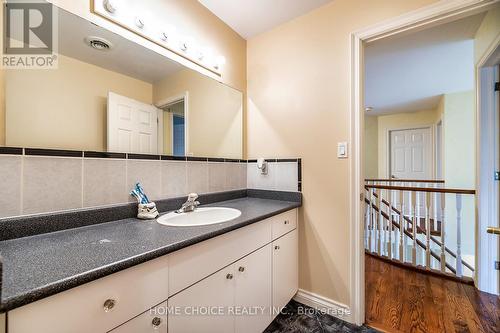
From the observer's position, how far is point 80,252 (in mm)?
690

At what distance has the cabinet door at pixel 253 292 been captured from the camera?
110cm

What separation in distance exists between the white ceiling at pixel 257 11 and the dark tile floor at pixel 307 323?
222 centimetres

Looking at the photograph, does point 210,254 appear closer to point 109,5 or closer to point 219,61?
point 109,5

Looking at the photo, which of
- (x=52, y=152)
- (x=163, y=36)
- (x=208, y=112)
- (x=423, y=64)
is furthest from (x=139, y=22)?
(x=423, y=64)

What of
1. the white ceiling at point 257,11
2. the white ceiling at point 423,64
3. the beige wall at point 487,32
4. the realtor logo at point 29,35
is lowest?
A: the realtor logo at point 29,35

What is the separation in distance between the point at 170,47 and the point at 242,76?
740mm

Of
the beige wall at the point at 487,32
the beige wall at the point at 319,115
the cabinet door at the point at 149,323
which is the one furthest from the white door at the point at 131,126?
the beige wall at the point at 487,32

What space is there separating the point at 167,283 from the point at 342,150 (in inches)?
50.3

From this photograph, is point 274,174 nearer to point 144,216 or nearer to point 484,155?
point 144,216

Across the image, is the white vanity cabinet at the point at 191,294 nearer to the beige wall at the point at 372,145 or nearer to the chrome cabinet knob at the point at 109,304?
the chrome cabinet knob at the point at 109,304

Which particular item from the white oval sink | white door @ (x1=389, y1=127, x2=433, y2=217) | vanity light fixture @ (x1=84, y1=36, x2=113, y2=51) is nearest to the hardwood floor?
the white oval sink

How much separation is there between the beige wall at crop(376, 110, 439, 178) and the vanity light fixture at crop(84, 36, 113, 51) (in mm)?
5507

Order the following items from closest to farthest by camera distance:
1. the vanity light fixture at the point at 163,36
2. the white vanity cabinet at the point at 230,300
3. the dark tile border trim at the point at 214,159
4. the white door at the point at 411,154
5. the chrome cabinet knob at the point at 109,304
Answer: the chrome cabinet knob at the point at 109,304
the white vanity cabinet at the point at 230,300
the vanity light fixture at the point at 163,36
the dark tile border trim at the point at 214,159
the white door at the point at 411,154

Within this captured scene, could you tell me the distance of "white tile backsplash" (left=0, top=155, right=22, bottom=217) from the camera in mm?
813
